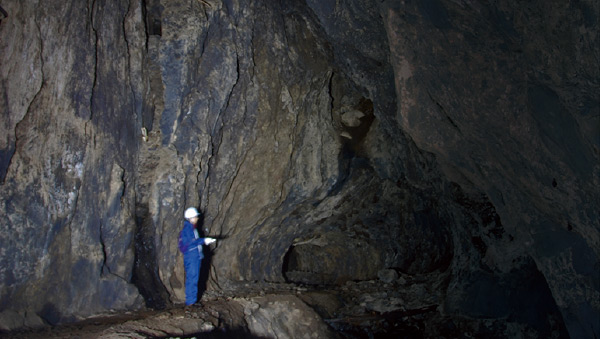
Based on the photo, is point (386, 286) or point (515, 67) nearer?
point (515, 67)

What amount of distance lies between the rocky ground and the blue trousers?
6.9 inches

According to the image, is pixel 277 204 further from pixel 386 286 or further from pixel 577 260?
pixel 577 260

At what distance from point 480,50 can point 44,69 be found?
468 cm

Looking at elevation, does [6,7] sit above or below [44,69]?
above

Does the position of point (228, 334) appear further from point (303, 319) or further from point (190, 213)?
point (190, 213)

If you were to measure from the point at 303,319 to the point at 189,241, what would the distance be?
79.5 inches

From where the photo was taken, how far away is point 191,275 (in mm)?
5691

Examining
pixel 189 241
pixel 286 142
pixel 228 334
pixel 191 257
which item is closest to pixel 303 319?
pixel 228 334

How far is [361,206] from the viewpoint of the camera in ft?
28.5

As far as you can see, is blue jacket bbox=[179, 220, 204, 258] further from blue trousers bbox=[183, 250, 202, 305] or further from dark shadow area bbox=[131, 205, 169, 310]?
dark shadow area bbox=[131, 205, 169, 310]

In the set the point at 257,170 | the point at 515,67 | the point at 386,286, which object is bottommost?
the point at 386,286

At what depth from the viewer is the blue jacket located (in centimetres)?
574

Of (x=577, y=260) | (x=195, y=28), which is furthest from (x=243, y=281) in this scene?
(x=577, y=260)

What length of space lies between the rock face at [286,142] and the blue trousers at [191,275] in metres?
0.48
